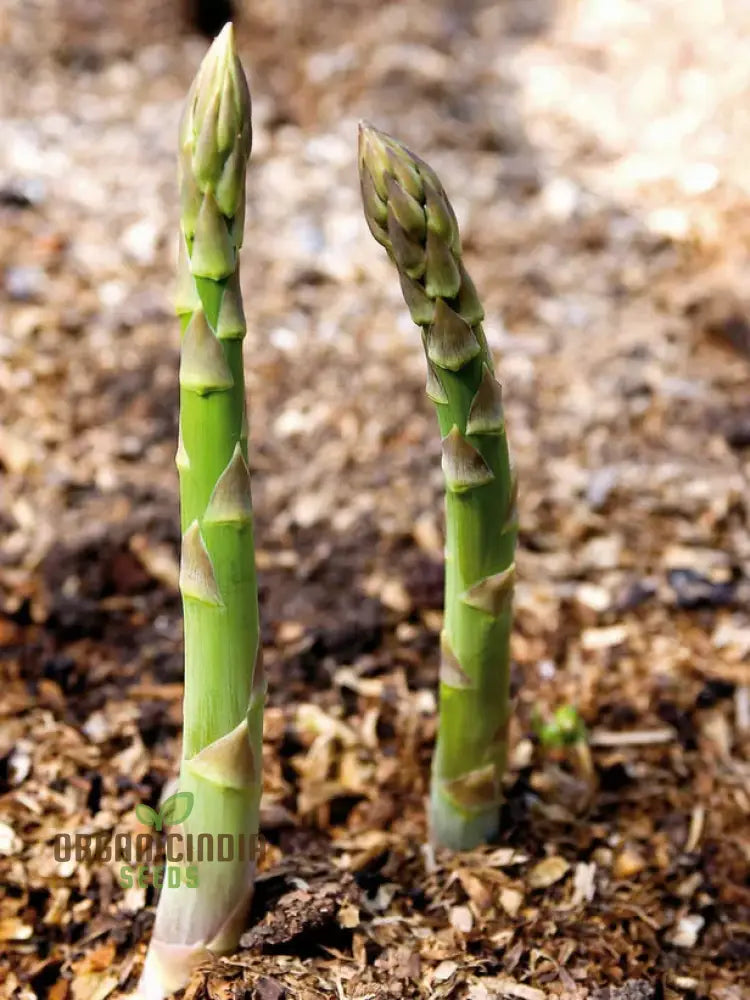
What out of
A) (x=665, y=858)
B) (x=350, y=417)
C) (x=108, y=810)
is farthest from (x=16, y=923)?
(x=350, y=417)

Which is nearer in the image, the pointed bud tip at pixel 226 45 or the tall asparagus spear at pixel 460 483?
the pointed bud tip at pixel 226 45

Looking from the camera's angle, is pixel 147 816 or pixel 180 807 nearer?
pixel 180 807

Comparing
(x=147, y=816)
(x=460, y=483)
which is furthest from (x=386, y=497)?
(x=460, y=483)

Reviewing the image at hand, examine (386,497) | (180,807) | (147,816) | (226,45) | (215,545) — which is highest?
(226,45)

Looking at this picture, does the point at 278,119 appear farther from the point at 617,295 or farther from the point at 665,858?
the point at 665,858

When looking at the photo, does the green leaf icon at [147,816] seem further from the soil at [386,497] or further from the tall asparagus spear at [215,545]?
the tall asparagus spear at [215,545]

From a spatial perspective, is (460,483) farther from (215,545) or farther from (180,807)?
(180,807)

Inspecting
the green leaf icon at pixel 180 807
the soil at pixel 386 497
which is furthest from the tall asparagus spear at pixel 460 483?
the green leaf icon at pixel 180 807

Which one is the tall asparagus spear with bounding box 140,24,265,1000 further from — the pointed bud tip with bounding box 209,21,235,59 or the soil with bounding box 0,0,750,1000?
the soil with bounding box 0,0,750,1000
